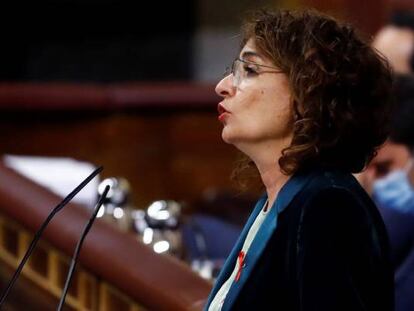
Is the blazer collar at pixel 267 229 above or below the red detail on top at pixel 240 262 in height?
above

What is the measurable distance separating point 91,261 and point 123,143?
299cm

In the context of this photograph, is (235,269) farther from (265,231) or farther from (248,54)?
(248,54)

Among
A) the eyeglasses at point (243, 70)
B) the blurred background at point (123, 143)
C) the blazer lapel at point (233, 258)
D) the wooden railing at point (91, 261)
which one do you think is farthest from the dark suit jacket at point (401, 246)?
the eyeglasses at point (243, 70)

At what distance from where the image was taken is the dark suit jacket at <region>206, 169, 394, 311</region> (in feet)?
4.99

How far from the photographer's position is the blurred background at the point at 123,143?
8.29 ft

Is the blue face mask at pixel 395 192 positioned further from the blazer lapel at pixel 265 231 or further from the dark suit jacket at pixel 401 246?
the blazer lapel at pixel 265 231

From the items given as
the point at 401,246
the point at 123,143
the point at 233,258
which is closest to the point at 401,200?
the point at 401,246

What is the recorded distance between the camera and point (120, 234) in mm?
2535

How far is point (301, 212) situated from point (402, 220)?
4.18ft

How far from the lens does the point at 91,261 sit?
2.47m

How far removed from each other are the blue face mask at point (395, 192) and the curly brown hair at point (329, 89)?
1233 millimetres

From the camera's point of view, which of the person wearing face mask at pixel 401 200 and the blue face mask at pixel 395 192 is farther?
the blue face mask at pixel 395 192

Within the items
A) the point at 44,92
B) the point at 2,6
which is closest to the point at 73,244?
the point at 44,92

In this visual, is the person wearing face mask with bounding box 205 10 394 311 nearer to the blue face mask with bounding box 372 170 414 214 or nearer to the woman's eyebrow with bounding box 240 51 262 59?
the woman's eyebrow with bounding box 240 51 262 59
